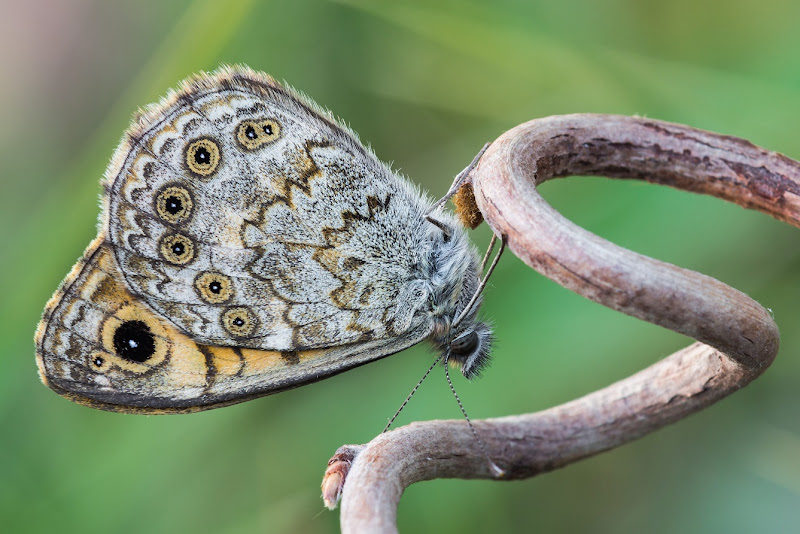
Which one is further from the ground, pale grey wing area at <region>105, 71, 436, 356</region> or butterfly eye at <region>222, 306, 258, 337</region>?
pale grey wing area at <region>105, 71, 436, 356</region>

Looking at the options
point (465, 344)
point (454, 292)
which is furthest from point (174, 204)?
point (465, 344)

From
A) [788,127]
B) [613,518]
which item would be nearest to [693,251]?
[788,127]

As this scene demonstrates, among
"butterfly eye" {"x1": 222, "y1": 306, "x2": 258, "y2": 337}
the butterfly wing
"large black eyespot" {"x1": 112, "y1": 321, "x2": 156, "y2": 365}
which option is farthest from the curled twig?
"large black eyespot" {"x1": 112, "y1": 321, "x2": 156, "y2": 365}

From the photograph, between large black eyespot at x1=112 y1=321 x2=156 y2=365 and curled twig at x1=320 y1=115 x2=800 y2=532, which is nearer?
curled twig at x1=320 y1=115 x2=800 y2=532

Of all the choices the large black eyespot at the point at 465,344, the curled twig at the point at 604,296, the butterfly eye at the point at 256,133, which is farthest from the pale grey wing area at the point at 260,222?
the curled twig at the point at 604,296

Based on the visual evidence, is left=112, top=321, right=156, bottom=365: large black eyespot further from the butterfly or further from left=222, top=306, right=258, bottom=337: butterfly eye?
left=222, top=306, right=258, bottom=337: butterfly eye

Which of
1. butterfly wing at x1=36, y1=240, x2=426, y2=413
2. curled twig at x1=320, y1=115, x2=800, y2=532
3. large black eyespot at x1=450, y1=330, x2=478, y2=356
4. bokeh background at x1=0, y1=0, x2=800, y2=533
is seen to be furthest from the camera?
bokeh background at x1=0, y1=0, x2=800, y2=533

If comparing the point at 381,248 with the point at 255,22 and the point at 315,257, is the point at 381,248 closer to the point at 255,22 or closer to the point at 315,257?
the point at 315,257

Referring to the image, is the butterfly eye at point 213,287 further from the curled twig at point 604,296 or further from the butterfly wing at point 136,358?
the curled twig at point 604,296
